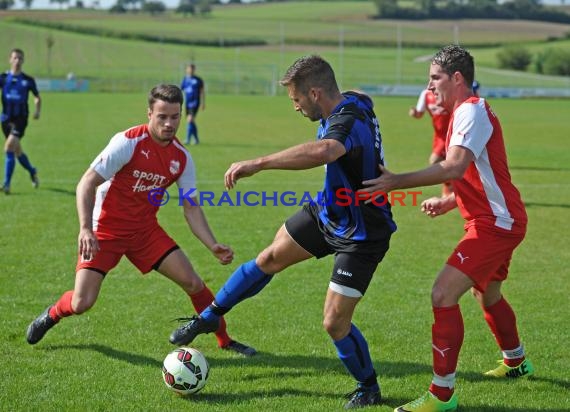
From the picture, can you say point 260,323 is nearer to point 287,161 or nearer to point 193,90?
point 287,161

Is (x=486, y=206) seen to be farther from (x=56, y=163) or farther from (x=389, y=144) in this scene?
(x=389, y=144)

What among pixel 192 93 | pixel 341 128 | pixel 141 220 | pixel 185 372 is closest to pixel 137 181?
pixel 141 220

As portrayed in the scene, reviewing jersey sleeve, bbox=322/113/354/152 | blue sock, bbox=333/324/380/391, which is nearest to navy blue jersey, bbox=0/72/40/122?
blue sock, bbox=333/324/380/391

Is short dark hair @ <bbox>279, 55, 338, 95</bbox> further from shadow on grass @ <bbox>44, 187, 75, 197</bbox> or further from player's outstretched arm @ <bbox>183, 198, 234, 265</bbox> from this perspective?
shadow on grass @ <bbox>44, 187, 75, 197</bbox>

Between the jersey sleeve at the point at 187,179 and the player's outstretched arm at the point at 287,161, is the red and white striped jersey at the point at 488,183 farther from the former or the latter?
the jersey sleeve at the point at 187,179

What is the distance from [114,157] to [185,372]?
1634mm

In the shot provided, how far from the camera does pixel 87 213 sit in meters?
5.47

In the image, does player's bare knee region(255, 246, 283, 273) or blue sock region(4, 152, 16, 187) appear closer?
player's bare knee region(255, 246, 283, 273)

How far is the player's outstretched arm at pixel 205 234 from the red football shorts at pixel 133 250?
0.28 metres

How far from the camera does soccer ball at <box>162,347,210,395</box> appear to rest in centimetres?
512

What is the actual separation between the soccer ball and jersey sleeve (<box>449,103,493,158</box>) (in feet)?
7.10

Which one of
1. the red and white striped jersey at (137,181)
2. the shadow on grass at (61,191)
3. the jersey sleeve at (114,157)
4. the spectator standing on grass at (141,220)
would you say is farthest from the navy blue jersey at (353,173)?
the shadow on grass at (61,191)

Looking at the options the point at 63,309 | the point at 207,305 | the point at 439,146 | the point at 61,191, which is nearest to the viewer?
the point at 63,309

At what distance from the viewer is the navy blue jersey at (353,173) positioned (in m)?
4.67
